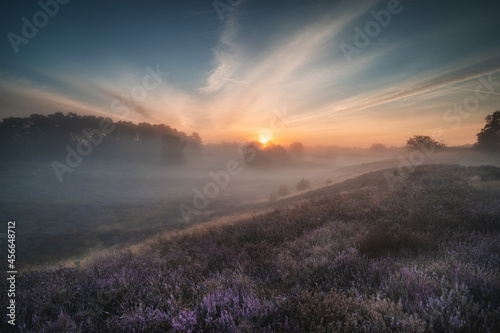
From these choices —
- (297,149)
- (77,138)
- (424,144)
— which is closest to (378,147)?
(297,149)

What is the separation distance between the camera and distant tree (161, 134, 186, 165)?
6800cm

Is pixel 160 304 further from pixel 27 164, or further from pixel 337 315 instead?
pixel 27 164

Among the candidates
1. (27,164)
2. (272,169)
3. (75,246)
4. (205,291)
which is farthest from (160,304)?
(272,169)

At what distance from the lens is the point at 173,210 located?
82.7 ft

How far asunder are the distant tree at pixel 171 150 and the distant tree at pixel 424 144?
231 feet

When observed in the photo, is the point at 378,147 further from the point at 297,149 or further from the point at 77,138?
the point at 77,138

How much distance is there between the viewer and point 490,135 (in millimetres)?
46531

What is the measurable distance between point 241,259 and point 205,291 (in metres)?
1.33

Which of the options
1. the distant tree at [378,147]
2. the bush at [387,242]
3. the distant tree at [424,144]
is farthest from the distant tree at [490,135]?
the distant tree at [378,147]

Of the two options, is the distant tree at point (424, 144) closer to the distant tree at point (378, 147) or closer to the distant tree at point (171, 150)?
the distant tree at point (171, 150)

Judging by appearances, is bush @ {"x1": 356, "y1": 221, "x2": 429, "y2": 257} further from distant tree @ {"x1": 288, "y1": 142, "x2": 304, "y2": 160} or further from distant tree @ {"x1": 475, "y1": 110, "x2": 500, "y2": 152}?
distant tree @ {"x1": 288, "y1": 142, "x2": 304, "y2": 160}

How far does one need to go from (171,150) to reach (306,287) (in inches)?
2809

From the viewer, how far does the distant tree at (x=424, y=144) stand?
54688 mm

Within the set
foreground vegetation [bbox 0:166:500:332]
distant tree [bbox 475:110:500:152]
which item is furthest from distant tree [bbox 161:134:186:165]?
distant tree [bbox 475:110:500:152]
